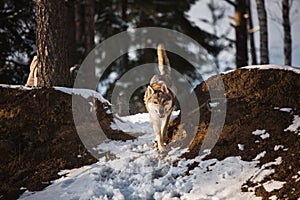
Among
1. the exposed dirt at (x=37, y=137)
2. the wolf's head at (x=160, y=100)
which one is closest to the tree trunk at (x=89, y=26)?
the exposed dirt at (x=37, y=137)

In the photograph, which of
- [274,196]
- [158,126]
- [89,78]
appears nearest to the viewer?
[274,196]

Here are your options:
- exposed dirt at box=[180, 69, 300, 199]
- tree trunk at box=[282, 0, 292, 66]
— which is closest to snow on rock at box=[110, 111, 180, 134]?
exposed dirt at box=[180, 69, 300, 199]

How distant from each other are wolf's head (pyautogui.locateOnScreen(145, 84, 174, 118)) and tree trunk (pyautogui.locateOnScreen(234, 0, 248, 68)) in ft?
19.6

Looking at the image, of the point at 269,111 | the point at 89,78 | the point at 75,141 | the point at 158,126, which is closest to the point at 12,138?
the point at 75,141

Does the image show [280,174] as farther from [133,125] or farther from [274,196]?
[133,125]

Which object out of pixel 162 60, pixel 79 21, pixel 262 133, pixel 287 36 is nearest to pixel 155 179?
pixel 262 133

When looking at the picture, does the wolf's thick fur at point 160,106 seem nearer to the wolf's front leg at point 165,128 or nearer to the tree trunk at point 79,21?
the wolf's front leg at point 165,128

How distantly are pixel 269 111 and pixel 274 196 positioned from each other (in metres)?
2.13

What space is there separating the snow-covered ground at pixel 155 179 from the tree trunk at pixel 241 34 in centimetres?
736

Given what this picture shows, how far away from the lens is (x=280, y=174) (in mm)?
5246

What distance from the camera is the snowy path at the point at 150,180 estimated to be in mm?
5359

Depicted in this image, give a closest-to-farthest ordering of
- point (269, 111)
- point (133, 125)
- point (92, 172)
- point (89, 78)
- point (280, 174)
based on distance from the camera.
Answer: point (280, 174)
point (92, 172)
point (269, 111)
point (133, 125)
point (89, 78)

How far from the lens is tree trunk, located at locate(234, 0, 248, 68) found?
13.3 m

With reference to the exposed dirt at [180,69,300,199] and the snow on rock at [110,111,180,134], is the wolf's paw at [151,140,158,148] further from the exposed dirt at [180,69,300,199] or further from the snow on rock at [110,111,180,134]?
the snow on rock at [110,111,180,134]
